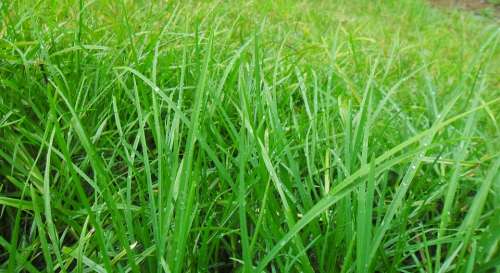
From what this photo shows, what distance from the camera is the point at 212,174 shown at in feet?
3.08

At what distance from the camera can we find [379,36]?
3.02 metres

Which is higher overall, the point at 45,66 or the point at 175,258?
the point at 45,66

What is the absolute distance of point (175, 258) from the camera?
2.12 ft

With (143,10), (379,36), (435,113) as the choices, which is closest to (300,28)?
(379,36)

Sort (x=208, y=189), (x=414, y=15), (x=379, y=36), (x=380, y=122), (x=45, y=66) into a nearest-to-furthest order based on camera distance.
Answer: (x=208, y=189), (x=45, y=66), (x=380, y=122), (x=379, y=36), (x=414, y=15)

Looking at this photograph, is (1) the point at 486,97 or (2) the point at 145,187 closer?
(2) the point at 145,187

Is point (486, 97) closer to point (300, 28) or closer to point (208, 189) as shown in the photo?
point (300, 28)

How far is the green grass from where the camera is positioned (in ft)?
2.22

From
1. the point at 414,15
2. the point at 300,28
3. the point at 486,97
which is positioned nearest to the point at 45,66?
the point at 486,97

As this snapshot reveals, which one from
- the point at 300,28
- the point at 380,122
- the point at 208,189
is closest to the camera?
the point at 208,189

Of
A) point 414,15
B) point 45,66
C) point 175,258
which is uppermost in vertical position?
point 45,66

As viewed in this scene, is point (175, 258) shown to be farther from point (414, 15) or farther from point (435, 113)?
point (414, 15)

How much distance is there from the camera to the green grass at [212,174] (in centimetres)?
68

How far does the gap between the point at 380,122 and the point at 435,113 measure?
0.22m
